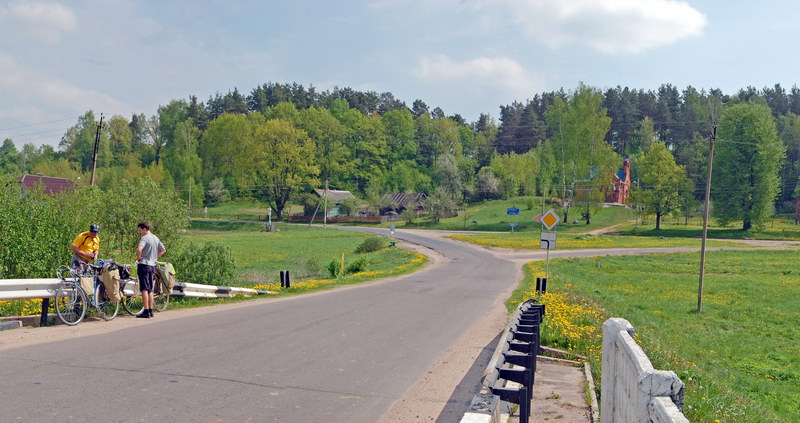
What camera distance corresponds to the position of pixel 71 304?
428 inches

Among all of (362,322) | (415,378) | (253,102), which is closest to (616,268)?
(362,322)

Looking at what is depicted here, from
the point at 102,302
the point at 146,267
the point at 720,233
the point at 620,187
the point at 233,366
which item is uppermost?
the point at 620,187

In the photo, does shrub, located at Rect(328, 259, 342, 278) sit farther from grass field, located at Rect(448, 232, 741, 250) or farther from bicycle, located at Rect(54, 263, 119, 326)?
bicycle, located at Rect(54, 263, 119, 326)

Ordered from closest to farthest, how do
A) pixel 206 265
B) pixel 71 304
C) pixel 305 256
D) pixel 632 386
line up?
pixel 632 386
pixel 71 304
pixel 206 265
pixel 305 256

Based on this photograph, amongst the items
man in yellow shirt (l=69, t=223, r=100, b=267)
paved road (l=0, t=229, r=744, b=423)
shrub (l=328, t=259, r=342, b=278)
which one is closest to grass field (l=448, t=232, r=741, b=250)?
shrub (l=328, t=259, r=342, b=278)

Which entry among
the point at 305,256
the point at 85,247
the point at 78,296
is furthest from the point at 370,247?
the point at 78,296

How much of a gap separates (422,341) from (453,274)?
20.5 m

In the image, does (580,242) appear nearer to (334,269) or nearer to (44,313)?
(334,269)

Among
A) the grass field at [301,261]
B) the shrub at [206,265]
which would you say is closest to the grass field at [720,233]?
the grass field at [301,261]

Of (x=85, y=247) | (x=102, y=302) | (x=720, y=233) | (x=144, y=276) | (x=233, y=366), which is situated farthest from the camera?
(x=720, y=233)

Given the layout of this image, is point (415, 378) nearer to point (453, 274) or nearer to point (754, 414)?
point (754, 414)

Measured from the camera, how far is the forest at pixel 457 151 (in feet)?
256

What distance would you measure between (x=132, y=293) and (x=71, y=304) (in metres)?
1.58

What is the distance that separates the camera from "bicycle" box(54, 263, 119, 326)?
1072cm
